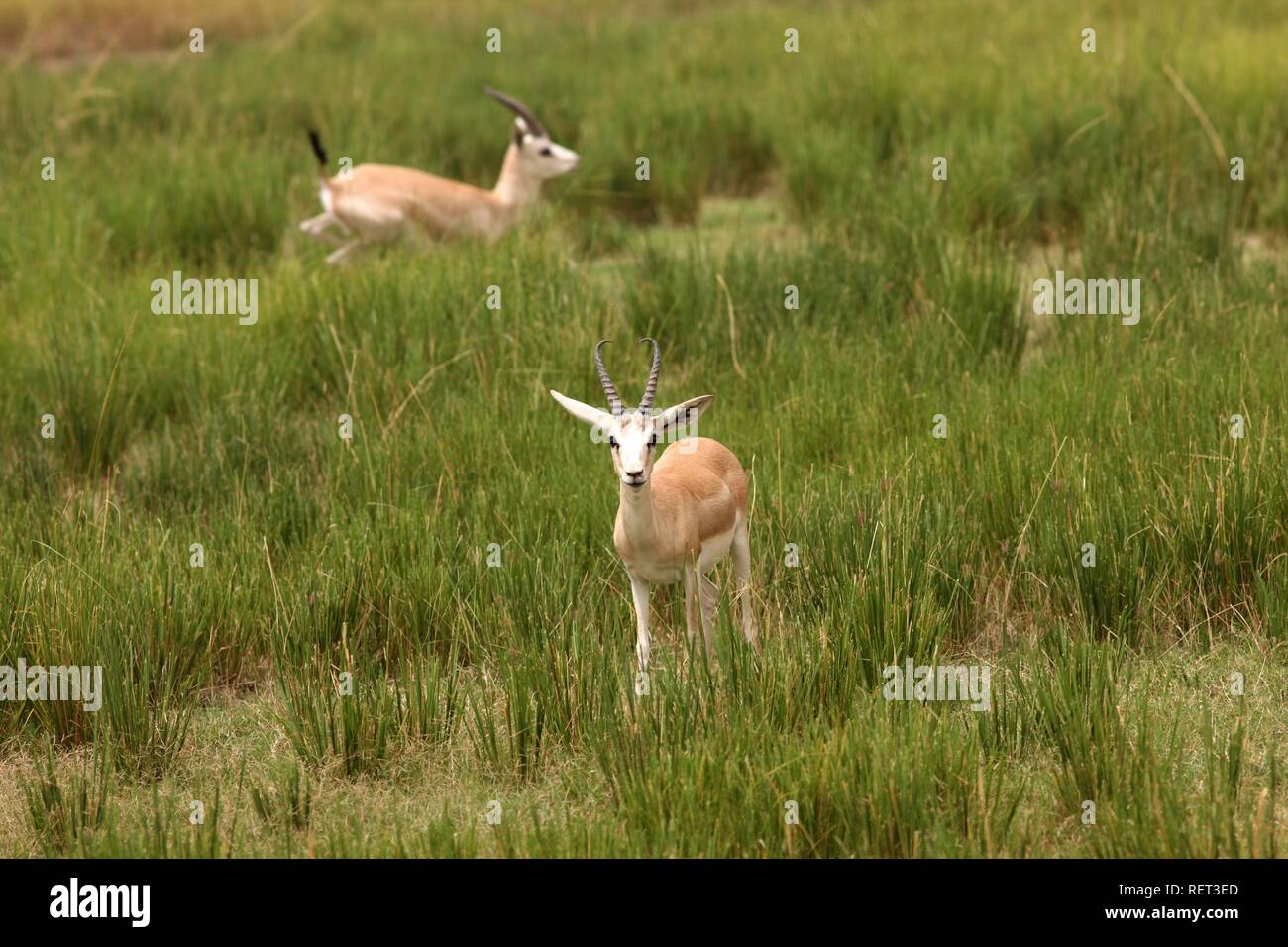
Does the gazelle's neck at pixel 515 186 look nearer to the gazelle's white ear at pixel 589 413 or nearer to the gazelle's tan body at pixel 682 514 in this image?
the gazelle's tan body at pixel 682 514

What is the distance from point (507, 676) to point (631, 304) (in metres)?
3.48

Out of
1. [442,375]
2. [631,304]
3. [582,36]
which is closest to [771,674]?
[442,375]

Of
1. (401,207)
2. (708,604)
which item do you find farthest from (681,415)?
(401,207)

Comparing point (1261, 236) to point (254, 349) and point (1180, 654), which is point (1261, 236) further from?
point (254, 349)

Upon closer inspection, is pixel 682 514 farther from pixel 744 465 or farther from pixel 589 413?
pixel 744 465

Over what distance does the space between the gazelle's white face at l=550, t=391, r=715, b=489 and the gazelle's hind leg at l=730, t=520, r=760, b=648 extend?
0.57m

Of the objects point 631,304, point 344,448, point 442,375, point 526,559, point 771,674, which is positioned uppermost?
point 631,304

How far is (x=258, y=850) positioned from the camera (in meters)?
3.97

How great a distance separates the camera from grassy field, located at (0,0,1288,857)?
4.04m

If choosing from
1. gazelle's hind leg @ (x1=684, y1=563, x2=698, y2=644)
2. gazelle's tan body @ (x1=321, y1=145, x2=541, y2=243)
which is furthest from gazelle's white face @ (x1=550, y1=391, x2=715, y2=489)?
gazelle's tan body @ (x1=321, y1=145, x2=541, y2=243)

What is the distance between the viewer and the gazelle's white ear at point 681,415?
4.28 metres

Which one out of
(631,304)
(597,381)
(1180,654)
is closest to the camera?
(1180,654)

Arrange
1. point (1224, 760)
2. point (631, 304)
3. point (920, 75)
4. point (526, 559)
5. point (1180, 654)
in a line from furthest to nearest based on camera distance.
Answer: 1. point (920, 75)
2. point (631, 304)
3. point (526, 559)
4. point (1180, 654)
5. point (1224, 760)

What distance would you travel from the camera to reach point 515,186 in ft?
32.0
